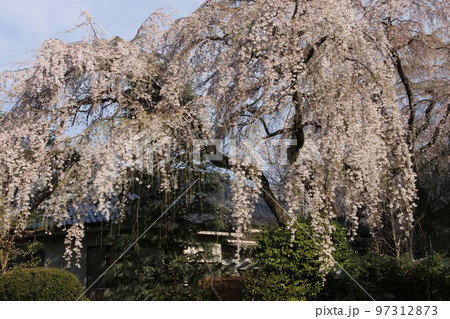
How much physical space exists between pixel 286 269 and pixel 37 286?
3603 millimetres

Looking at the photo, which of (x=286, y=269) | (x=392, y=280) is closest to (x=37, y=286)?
(x=286, y=269)

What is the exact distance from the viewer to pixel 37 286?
6305 millimetres

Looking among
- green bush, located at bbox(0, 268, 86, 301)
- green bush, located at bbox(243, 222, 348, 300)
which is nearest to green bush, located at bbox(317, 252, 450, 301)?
green bush, located at bbox(243, 222, 348, 300)

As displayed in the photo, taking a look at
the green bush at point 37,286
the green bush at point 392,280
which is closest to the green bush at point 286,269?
the green bush at point 392,280

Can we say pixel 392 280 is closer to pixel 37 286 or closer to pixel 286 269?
pixel 286 269

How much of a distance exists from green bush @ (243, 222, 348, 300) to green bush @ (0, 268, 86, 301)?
8.58 feet

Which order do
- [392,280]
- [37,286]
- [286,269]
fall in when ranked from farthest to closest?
[286,269] → [392,280] → [37,286]

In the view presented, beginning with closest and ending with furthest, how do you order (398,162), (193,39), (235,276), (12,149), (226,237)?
(12,149)
(398,162)
(193,39)
(235,276)
(226,237)

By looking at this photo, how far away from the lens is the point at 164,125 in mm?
6117

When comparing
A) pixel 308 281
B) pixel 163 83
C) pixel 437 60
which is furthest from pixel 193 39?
pixel 437 60

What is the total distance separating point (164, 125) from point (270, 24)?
2.02 meters

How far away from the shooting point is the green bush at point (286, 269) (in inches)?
257

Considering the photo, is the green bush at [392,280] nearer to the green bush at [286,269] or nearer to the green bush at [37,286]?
the green bush at [286,269]

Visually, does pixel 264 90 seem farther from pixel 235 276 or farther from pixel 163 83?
pixel 235 276
